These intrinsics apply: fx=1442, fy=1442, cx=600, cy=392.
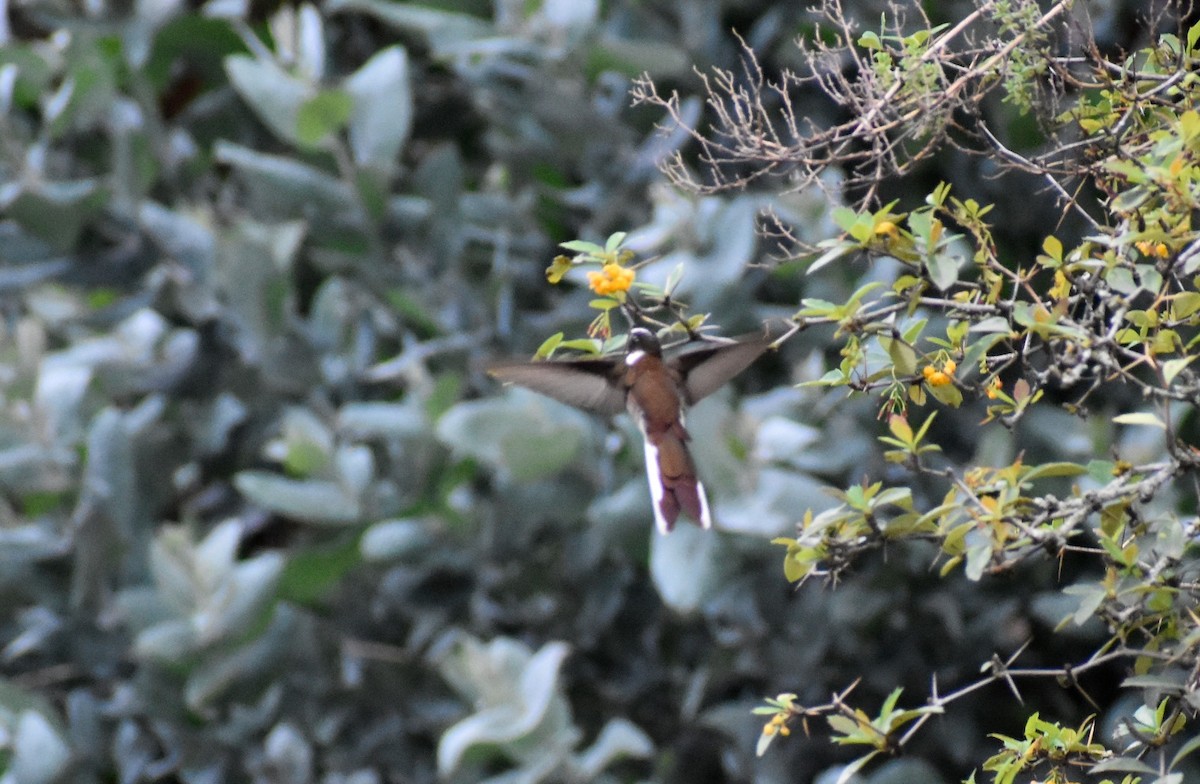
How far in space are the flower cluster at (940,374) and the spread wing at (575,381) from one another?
0.31 metres

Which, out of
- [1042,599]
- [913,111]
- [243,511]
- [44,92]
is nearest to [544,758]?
[1042,599]

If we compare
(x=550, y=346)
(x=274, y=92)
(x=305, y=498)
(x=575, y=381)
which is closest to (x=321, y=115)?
(x=274, y=92)

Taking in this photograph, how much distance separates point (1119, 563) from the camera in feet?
3.37

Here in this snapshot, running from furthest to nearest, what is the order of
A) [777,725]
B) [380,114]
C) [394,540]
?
[380,114] → [394,540] → [777,725]

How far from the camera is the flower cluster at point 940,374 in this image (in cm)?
98

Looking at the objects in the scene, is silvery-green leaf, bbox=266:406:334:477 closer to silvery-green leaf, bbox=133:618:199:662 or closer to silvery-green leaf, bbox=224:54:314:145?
silvery-green leaf, bbox=133:618:199:662

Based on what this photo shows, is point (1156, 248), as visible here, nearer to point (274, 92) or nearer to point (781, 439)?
point (781, 439)

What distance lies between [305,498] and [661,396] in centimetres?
147

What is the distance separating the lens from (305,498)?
2693 mm

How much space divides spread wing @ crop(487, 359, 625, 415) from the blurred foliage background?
102cm

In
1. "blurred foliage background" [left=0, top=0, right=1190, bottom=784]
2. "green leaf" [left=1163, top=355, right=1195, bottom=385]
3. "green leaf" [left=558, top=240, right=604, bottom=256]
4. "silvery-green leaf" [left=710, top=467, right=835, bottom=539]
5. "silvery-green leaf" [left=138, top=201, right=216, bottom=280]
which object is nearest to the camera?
"green leaf" [left=1163, top=355, right=1195, bottom=385]

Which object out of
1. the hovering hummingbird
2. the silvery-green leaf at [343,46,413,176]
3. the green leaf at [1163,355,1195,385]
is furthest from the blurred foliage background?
the green leaf at [1163,355,1195,385]

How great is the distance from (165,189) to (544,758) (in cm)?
173

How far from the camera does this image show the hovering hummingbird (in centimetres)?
133
